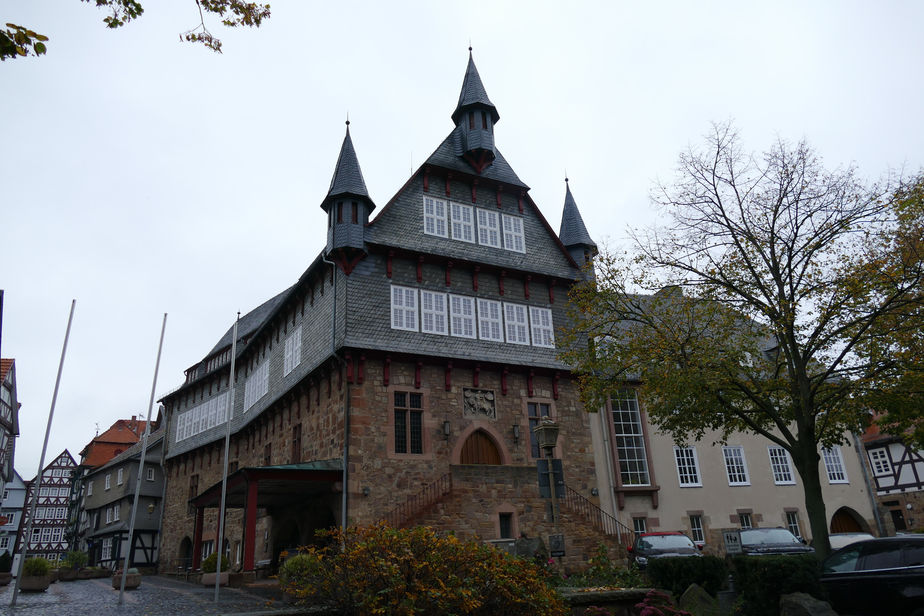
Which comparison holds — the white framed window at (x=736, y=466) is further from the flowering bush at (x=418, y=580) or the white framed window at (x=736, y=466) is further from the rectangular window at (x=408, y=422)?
the flowering bush at (x=418, y=580)

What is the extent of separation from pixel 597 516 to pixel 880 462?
20.3m

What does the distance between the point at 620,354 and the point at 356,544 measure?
10810 millimetres

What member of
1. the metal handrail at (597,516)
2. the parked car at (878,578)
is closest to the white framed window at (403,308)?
the metal handrail at (597,516)

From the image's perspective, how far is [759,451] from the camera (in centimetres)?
2783

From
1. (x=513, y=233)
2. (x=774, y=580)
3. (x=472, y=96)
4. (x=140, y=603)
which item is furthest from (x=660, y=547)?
(x=472, y=96)

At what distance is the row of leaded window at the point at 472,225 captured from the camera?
24234 millimetres

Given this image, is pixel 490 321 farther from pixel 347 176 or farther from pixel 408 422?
pixel 347 176

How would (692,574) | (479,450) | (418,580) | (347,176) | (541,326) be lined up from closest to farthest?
(418,580), (692,574), (479,450), (347,176), (541,326)

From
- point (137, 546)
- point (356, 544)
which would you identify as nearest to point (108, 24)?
point (356, 544)

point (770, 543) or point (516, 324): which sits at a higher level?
point (516, 324)

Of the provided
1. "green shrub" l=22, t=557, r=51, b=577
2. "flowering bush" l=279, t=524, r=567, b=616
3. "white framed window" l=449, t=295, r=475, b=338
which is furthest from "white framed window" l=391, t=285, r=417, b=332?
"flowering bush" l=279, t=524, r=567, b=616

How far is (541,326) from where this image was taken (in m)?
24.8

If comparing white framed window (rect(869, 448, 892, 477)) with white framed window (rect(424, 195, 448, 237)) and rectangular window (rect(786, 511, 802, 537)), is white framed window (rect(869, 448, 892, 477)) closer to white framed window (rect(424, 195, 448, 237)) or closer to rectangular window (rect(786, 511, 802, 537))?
rectangular window (rect(786, 511, 802, 537))

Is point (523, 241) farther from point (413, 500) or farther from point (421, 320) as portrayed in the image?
point (413, 500)
